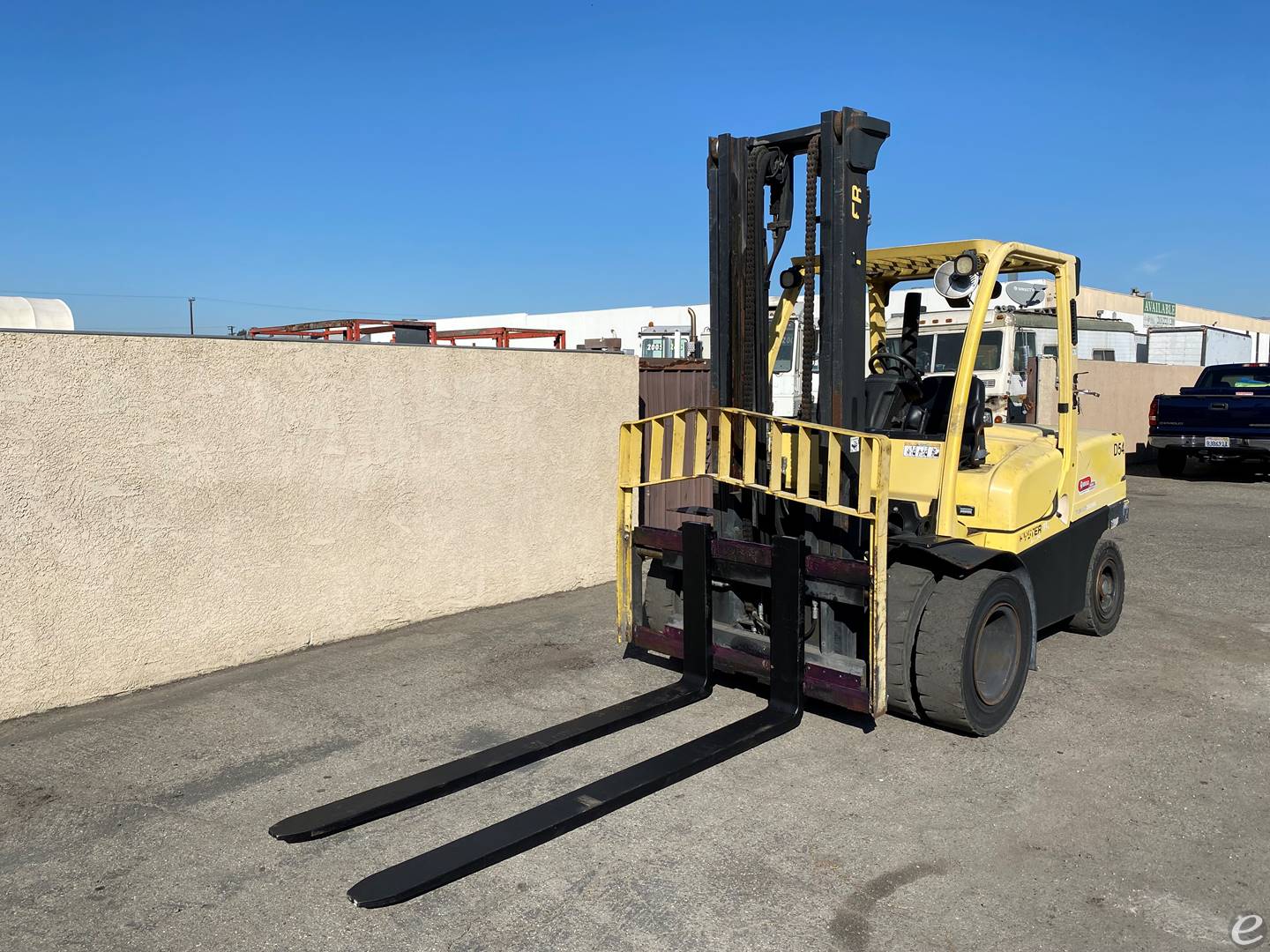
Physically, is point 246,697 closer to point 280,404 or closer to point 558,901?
point 280,404

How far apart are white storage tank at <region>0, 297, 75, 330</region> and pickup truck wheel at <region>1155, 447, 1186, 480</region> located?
57.1 ft

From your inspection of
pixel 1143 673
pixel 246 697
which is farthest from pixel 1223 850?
pixel 246 697

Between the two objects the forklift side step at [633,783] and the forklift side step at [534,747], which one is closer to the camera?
the forklift side step at [633,783]

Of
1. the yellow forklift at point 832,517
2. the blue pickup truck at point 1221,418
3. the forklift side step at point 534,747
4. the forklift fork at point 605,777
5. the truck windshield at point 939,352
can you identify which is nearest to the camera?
the forklift fork at point 605,777

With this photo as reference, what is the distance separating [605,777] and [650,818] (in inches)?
14.9

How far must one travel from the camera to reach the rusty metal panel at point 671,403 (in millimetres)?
10094

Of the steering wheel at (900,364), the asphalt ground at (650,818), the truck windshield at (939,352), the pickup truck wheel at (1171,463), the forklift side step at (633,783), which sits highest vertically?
the truck windshield at (939,352)

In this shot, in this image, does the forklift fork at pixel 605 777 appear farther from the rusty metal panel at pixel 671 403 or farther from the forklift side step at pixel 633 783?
the rusty metal panel at pixel 671 403

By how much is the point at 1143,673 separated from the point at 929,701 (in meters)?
2.30

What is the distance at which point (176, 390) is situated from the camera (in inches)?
254

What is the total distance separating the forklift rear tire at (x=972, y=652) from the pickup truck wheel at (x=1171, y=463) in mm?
14536

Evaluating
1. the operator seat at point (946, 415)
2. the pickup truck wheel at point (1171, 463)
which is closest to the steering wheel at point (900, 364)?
the operator seat at point (946, 415)

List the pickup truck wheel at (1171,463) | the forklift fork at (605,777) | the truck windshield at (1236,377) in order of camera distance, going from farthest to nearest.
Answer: the pickup truck wheel at (1171,463) < the truck windshield at (1236,377) < the forklift fork at (605,777)

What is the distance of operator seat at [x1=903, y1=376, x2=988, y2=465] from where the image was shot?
5.66 metres
